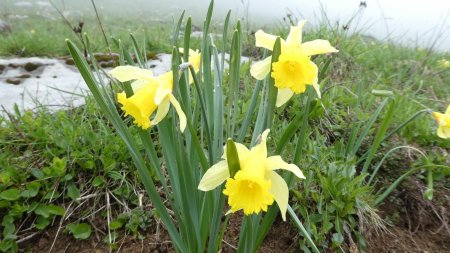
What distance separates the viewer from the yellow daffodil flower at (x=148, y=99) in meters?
0.81

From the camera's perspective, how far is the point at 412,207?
155cm

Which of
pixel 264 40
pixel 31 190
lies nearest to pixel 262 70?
pixel 264 40

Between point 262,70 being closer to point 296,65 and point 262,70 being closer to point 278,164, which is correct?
point 296,65

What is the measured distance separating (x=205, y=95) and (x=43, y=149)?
90 centimetres

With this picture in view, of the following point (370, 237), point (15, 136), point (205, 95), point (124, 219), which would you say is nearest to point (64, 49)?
point (15, 136)

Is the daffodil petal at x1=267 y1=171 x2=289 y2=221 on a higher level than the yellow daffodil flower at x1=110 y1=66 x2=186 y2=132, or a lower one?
lower

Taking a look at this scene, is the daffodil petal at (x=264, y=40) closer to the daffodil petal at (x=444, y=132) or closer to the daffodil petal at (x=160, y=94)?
the daffodil petal at (x=160, y=94)

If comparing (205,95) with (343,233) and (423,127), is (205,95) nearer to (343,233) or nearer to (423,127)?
(343,233)

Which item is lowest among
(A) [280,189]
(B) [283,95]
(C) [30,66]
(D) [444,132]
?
(C) [30,66]

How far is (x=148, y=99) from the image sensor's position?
82 cm

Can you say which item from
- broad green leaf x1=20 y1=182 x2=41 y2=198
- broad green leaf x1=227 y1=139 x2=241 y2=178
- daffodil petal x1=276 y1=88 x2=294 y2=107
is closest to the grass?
broad green leaf x1=20 y1=182 x2=41 y2=198

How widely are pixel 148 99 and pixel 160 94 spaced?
0.04 m

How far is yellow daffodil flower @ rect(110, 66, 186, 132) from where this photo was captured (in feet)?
2.64

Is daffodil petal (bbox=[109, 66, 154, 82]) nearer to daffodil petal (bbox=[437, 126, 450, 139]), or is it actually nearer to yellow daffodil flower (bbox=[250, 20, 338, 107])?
yellow daffodil flower (bbox=[250, 20, 338, 107])
